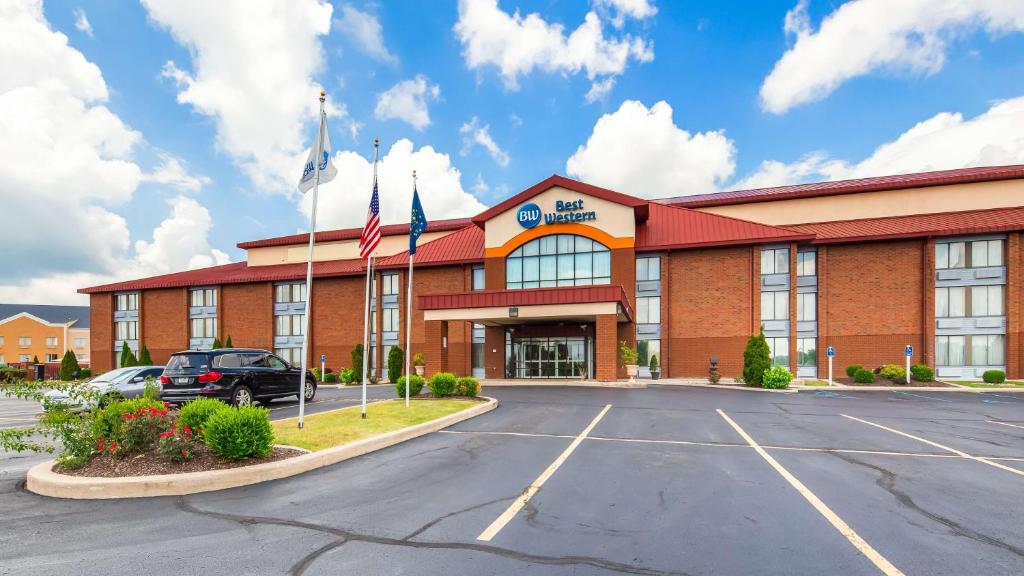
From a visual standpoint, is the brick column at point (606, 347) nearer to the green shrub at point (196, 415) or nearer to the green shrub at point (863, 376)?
the green shrub at point (863, 376)

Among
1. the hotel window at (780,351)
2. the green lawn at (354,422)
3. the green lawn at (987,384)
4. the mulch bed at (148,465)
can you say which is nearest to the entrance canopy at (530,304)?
the hotel window at (780,351)

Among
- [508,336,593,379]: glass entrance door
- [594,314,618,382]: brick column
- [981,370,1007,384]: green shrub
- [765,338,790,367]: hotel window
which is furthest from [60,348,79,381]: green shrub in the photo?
[981,370,1007,384]: green shrub

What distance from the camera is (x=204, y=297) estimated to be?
4097 cm

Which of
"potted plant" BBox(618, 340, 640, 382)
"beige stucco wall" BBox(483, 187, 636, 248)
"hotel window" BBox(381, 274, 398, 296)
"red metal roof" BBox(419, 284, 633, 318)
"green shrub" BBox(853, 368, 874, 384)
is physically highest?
"beige stucco wall" BBox(483, 187, 636, 248)

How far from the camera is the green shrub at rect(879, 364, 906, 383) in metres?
26.2

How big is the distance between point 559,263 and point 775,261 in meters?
12.1

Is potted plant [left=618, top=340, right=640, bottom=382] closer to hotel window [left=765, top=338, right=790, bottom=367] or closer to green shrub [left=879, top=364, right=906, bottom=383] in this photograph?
hotel window [left=765, top=338, right=790, bottom=367]

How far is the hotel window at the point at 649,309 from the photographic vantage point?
98.4ft

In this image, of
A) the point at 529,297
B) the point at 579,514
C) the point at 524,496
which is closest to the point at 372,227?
the point at 524,496

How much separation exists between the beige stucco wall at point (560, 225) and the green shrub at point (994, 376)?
738 inches

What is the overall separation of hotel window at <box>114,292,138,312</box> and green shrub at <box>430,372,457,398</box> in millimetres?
39339

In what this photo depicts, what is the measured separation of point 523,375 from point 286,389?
56.6 ft

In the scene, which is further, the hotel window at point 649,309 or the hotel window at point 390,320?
the hotel window at point 390,320

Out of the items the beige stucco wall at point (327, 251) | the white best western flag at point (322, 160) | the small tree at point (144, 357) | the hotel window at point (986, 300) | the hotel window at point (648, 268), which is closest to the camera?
the white best western flag at point (322, 160)
